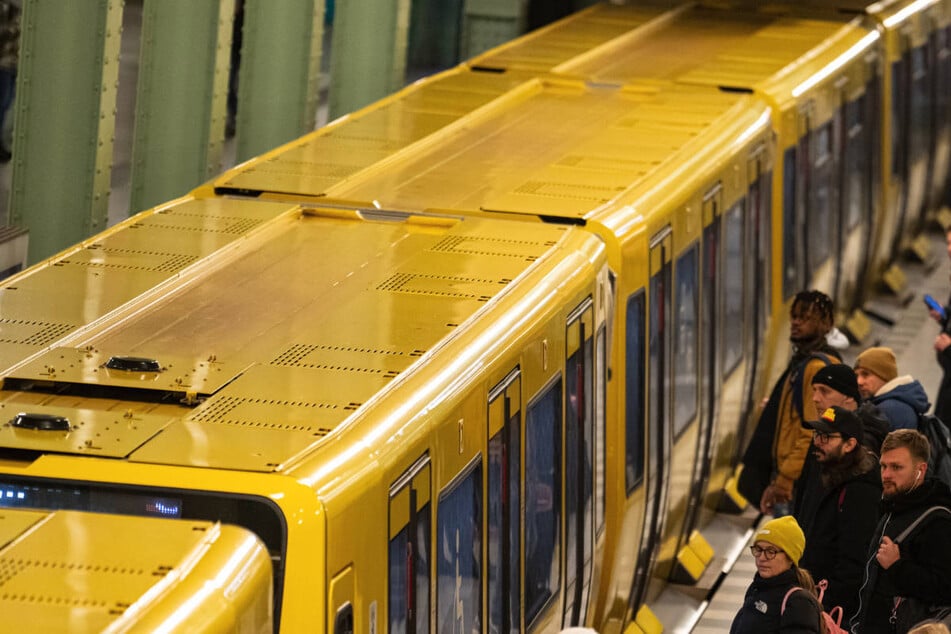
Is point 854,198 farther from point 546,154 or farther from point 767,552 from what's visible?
point 767,552

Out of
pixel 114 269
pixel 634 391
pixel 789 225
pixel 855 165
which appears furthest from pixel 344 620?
pixel 855 165

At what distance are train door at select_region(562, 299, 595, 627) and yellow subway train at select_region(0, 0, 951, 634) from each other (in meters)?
0.02

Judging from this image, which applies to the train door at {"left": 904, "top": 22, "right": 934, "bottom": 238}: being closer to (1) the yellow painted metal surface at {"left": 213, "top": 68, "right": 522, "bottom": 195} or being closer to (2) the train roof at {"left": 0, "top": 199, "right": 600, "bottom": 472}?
(1) the yellow painted metal surface at {"left": 213, "top": 68, "right": 522, "bottom": 195}

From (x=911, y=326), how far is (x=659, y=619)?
26.6 feet

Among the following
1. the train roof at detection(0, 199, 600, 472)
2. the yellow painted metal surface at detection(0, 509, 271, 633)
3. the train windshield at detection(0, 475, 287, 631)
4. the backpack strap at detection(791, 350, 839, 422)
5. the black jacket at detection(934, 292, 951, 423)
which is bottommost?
the black jacket at detection(934, 292, 951, 423)

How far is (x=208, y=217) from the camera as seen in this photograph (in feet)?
29.1

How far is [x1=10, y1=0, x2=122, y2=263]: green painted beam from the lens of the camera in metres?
10.5

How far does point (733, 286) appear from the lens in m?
12.1

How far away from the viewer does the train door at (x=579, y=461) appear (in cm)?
844

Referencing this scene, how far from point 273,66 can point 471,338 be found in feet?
21.7

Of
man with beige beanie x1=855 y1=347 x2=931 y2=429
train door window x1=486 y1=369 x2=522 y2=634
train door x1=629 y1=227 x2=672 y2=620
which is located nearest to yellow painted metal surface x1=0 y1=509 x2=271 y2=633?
train door window x1=486 y1=369 x2=522 y2=634

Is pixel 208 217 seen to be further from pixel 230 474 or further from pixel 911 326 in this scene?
pixel 911 326

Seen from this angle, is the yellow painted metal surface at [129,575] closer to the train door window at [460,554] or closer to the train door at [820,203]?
the train door window at [460,554]

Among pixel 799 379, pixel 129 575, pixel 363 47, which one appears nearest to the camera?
pixel 129 575
